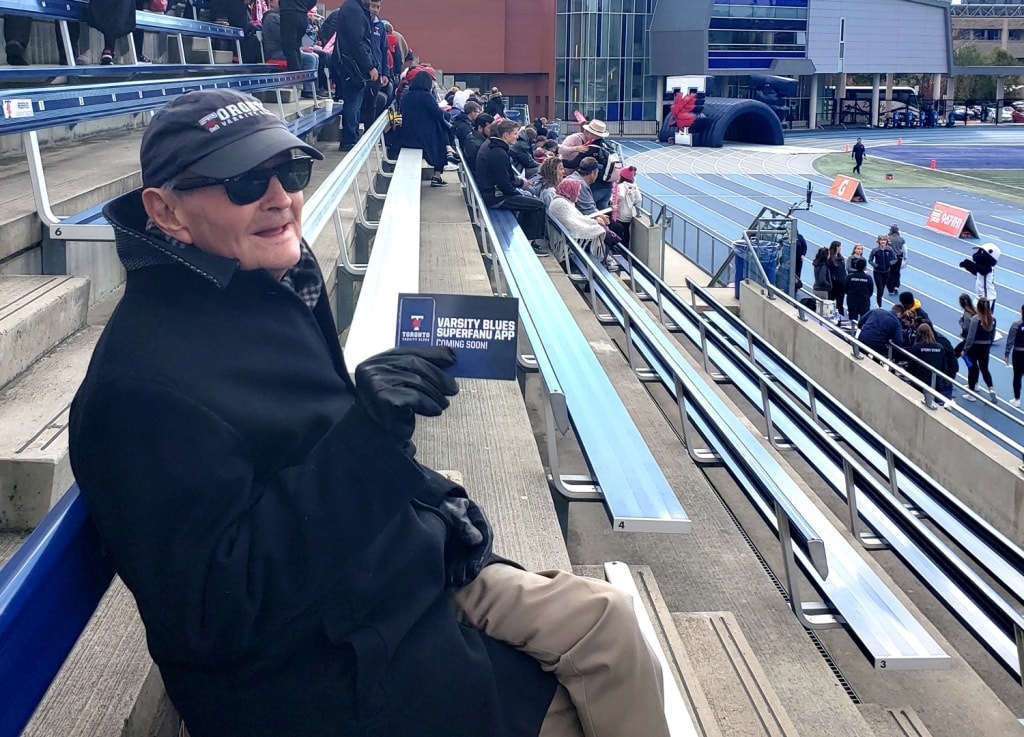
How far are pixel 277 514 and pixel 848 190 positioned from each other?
32.4 m

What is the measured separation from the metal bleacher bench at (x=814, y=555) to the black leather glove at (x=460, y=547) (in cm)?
209

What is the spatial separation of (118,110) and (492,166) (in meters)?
5.26

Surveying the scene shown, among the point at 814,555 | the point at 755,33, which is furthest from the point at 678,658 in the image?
the point at 755,33

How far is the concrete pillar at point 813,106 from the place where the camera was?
200 ft

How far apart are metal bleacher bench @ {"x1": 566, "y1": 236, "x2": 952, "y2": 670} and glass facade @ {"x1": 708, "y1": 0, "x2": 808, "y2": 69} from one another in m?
55.4

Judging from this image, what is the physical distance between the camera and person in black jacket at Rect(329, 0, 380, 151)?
936cm

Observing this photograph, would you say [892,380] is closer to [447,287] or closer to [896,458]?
[896,458]

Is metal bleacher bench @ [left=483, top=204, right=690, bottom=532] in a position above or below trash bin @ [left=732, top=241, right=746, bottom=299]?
A: above

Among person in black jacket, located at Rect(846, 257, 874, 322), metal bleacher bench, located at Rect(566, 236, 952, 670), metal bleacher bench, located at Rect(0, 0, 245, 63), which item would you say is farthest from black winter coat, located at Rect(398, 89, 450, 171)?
person in black jacket, located at Rect(846, 257, 874, 322)

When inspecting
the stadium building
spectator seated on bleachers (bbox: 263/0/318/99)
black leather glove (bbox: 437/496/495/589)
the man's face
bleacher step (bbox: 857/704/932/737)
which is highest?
the stadium building

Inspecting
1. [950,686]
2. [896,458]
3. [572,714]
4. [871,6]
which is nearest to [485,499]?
[572,714]

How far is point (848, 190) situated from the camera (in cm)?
3162

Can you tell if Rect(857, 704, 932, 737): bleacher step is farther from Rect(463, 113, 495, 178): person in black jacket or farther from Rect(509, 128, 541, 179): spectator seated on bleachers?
Rect(509, 128, 541, 179): spectator seated on bleachers

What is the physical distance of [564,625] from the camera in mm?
1725
